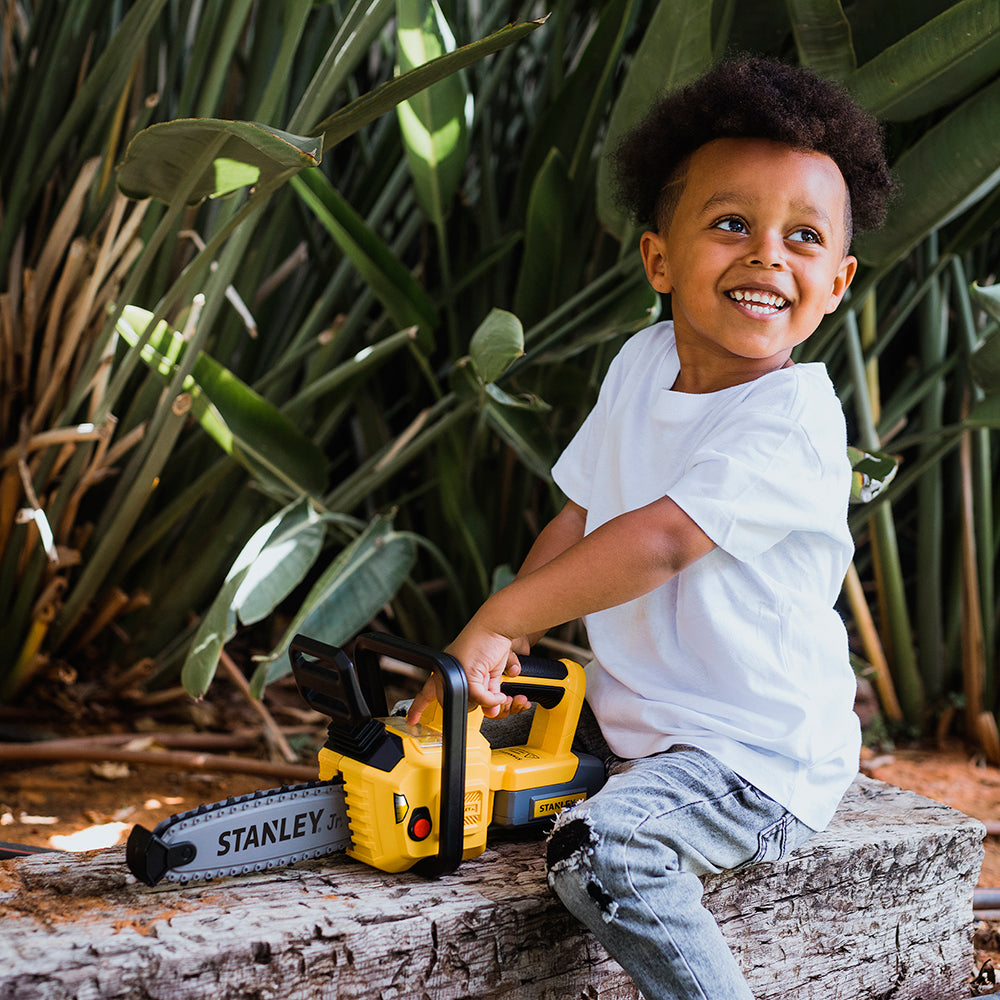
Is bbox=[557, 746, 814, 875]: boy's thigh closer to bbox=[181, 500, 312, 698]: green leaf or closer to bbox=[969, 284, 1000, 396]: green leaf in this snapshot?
bbox=[181, 500, 312, 698]: green leaf

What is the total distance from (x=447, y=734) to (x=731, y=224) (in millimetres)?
602

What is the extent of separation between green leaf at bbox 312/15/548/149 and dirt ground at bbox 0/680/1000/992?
1.04 m

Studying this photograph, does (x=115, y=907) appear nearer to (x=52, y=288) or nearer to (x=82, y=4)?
(x=52, y=288)

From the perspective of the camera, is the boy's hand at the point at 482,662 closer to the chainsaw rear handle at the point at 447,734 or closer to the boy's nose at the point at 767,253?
the chainsaw rear handle at the point at 447,734

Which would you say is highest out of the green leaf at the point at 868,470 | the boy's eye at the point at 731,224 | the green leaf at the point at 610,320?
the boy's eye at the point at 731,224

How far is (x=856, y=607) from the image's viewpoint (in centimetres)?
211

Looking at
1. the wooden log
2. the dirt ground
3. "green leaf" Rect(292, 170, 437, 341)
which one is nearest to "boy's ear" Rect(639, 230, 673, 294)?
"green leaf" Rect(292, 170, 437, 341)

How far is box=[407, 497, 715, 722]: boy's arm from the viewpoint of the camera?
98 centimetres

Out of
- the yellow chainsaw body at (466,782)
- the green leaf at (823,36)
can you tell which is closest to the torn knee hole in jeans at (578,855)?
the yellow chainsaw body at (466,782)

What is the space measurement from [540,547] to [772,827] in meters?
0.44

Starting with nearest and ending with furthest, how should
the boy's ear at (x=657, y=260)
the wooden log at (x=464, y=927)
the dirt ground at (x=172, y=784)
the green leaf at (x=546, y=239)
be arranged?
the wooden log at (x=464, y=927)
the boy's ear at (x=657, y=260)
the dirt ground at (x=172, y=784)
the green leaf at (x=546, y=239)

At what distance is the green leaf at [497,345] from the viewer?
132cm

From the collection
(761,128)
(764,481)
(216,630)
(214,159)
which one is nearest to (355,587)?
(216,630)

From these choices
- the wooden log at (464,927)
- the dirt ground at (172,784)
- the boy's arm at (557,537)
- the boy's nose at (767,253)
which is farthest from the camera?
the dirt ground at (172,784)
